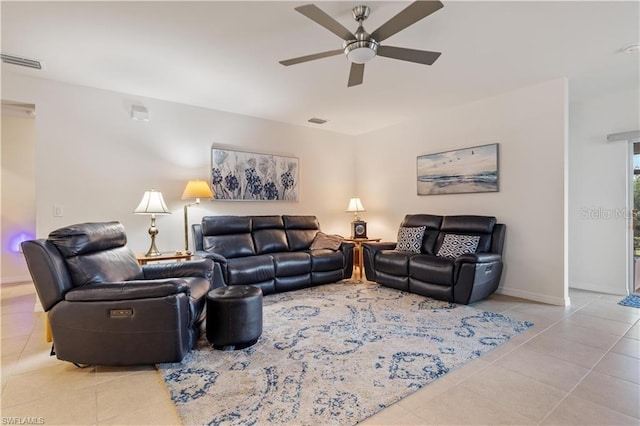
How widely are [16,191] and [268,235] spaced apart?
13.5 feet

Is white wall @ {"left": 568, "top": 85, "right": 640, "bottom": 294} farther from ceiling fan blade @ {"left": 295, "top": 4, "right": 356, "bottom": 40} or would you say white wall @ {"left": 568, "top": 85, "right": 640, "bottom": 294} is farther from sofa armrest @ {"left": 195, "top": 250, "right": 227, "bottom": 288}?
sofa armrest @ {"left": 195, "top": 250, "right": 227, "bottom": 288}

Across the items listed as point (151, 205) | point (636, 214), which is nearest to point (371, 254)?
point (151, 205)

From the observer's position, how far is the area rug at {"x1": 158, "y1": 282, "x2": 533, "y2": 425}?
1.68m

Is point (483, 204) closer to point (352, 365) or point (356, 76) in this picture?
point (356, 76)

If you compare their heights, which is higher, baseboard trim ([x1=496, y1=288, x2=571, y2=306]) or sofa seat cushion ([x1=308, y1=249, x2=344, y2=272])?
sofa seat cushion ([x1=308, y1=249, x2=344, y2=272])

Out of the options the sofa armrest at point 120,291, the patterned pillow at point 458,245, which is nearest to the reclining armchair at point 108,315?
the sofa armrest at point 120,291

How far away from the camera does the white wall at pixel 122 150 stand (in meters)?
3.46

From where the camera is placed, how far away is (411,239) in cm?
434

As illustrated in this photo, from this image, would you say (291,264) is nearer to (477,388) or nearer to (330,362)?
(330,362)

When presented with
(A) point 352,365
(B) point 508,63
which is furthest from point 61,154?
(B) point 508,63

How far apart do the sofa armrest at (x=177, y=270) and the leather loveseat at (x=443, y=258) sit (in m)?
2.32

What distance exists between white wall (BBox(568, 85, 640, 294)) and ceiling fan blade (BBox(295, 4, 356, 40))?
391cm

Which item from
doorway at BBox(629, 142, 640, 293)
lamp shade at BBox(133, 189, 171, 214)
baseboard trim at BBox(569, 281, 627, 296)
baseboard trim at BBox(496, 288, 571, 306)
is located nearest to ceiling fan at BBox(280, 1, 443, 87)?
lamp shade at BBox(133, 189, 171, 214)

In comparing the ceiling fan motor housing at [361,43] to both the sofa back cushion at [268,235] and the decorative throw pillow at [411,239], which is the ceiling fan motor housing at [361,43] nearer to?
the decorative throw pillow at [411,239]
